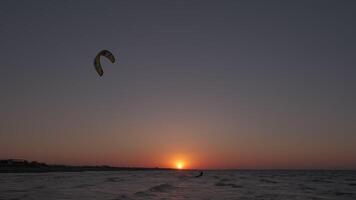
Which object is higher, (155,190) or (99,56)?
(99,56)

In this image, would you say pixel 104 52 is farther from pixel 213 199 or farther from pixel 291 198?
pixel 291 198

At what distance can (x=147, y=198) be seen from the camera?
30906mm

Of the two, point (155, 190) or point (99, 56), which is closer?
point (99, 56)

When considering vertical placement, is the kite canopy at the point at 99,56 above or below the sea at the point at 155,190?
above

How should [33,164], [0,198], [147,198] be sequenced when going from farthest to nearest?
[33,164] < [147,198] < [0,198]

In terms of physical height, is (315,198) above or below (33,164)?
below

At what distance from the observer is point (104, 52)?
2880 centimetres

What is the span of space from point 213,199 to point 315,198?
9.95m

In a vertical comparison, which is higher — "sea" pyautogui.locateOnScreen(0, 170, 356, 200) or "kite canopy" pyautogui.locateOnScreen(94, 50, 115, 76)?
"kite canopy" pyautogui.locateOnScreen(94, 50, 115, 76)

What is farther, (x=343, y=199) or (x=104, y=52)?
(x=343, y=199)

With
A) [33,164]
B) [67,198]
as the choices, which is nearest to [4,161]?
[33,164]

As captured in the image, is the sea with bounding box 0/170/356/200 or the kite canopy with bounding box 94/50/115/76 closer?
the kite canopy with bounding box 94/50/115/76

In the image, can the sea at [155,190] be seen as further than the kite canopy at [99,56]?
Yes

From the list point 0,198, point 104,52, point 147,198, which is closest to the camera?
point 0,198
